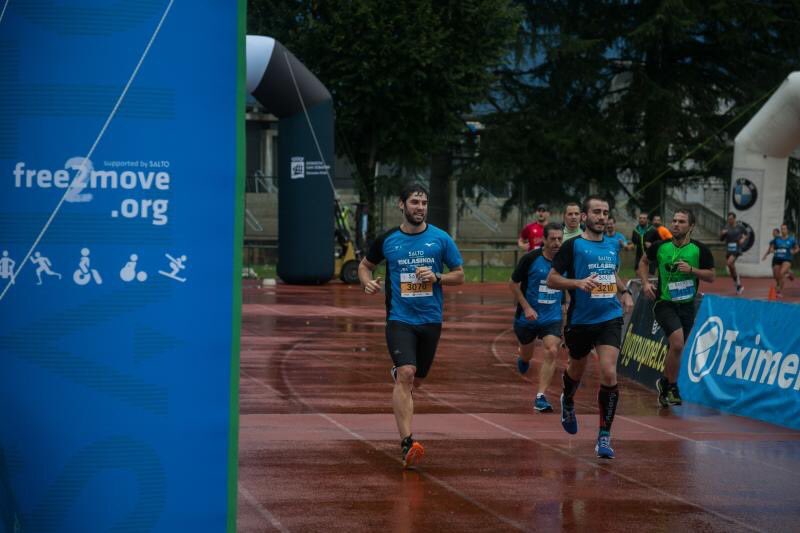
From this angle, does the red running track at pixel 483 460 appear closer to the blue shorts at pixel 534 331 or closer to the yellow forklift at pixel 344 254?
the blue shorts at pixel 534 331

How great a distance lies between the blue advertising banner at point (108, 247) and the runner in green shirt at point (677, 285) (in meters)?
8.10

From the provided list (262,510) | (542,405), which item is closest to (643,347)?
(542,405)

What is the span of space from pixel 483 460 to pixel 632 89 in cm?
3702

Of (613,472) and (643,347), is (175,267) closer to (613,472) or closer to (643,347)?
(613,472)

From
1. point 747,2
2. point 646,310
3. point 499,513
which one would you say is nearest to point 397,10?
point 747,2

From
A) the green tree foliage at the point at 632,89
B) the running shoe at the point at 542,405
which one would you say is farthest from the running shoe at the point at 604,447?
the green tree foliage at the point at 632,89

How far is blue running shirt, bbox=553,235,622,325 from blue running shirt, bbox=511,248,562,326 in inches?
94.3

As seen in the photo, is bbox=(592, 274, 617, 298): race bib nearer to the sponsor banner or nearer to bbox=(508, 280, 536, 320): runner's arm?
bbox=(508, 280, 536, 320): runner's arm

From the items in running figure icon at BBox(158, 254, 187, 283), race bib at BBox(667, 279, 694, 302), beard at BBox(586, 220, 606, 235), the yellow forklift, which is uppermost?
running figure icon at BBox(158, 254, 187, 283)

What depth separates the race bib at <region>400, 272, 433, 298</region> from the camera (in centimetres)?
960

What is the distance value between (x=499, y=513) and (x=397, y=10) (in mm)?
28142

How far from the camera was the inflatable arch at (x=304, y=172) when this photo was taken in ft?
95.1

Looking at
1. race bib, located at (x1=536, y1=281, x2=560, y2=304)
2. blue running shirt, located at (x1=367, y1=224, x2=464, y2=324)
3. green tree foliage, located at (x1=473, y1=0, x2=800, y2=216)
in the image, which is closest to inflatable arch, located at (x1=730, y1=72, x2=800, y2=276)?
green tree foliage, located at (x1=473, y1=0, x2=800, y2=216)

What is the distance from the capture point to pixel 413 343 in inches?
376
